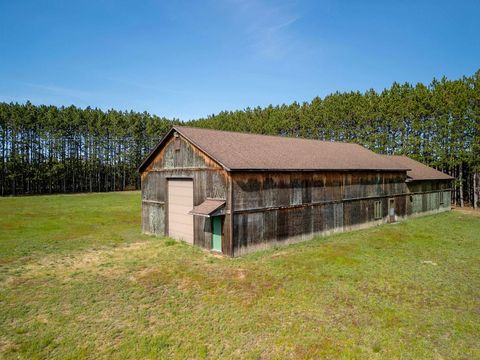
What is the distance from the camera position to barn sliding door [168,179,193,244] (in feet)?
64.0

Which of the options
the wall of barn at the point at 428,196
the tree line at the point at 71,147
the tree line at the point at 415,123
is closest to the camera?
the wall of barn at the point at 428,196

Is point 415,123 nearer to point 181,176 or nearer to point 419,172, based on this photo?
point 419,172

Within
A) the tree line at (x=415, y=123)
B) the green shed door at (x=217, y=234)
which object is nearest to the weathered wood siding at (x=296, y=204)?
the green shed door at (x=217, y=234)

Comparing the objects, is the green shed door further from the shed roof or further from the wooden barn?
the shed roof

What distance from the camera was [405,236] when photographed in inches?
858

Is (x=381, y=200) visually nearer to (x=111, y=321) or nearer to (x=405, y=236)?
(x=405, y=236)

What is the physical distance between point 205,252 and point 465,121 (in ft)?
123

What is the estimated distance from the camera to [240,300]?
11.1 meters

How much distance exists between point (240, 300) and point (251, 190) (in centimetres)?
747

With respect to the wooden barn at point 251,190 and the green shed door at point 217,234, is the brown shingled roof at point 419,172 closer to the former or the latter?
the wooden barn at point 251,190

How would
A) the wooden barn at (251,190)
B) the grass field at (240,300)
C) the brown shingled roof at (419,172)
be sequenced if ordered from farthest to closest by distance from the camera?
1. the brown shingled roof at (419,172)
2. the wooden barn at (251,190)
3. the grass field at (240,300)

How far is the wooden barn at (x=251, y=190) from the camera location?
17156mm

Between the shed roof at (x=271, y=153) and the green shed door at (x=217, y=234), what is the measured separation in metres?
3.05

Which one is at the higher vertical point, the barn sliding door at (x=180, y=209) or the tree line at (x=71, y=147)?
the tree line at (x=71, y=147)
